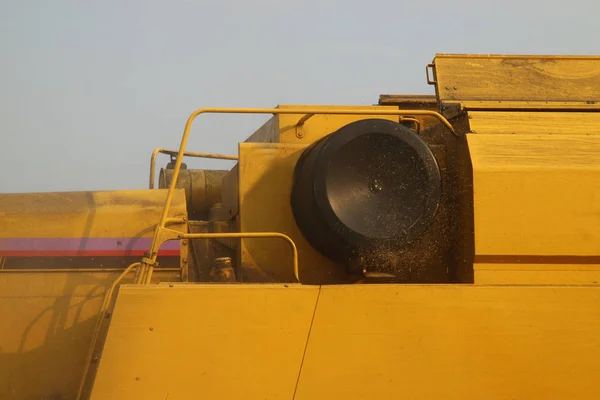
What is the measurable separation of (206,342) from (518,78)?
2.96 m

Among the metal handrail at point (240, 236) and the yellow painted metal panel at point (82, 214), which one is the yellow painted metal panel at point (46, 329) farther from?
the metal handrail at point (240, 236)

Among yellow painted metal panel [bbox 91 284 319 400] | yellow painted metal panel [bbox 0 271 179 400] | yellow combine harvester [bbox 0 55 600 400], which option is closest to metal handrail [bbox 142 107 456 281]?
yellow combine harvester [bbox 0 55 600 400]

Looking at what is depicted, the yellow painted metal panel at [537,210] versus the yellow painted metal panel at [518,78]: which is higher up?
the yellow painted metal panel at [518,78]

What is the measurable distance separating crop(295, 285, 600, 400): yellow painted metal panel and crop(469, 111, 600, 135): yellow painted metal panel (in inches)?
45.6

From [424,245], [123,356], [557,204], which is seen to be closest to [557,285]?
[557,204]

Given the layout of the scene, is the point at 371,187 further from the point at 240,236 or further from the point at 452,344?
the point at 452,344

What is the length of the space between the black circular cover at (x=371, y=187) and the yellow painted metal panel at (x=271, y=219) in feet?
1.05

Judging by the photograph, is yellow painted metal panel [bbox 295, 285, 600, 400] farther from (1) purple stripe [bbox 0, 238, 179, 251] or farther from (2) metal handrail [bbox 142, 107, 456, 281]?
(1) purple stripe [bbox 0, 238, 179, 251]

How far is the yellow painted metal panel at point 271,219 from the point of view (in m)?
5.01

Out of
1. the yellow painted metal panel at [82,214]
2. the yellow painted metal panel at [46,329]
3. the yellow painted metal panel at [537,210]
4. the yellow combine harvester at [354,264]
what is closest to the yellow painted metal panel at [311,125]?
the yellow combine harvester at [354,264]

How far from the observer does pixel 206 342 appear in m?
4.04

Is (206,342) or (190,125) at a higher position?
(190,125)

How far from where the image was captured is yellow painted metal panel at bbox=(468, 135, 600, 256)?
449 cm

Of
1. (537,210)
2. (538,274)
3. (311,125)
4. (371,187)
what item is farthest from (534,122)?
(311,125)
